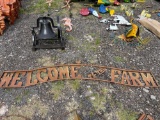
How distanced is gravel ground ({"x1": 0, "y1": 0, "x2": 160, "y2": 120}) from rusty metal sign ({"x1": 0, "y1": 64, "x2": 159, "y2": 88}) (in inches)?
5.8

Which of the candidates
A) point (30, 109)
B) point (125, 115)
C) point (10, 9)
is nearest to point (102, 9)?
point (10, 9)

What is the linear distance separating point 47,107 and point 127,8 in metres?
5.13

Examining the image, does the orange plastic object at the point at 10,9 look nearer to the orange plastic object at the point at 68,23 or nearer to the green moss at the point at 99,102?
the orange plastic object at the point at 68,23

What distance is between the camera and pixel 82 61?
18.2 feet

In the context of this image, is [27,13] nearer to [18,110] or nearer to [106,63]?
[106,63]

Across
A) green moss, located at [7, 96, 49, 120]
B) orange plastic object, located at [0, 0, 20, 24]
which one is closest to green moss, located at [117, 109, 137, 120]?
green moss, located at [7, 96, 49, 120]

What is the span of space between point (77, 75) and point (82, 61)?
546 mm

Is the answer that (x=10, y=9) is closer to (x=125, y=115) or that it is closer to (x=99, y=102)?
(x=99, y=102)

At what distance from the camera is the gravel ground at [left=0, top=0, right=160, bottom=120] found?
14.2 ft

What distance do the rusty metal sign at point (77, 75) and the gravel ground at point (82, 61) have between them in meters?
0.15

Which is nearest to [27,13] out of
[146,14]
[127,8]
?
[127,8]

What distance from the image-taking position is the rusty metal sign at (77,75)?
4965 mm

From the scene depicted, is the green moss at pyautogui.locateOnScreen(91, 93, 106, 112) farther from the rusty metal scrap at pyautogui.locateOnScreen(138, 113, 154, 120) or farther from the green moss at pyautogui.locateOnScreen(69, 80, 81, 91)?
the rusty metal scrap at pyautogui.locateOnScreen(138, 113, 154, 120)

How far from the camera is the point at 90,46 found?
6098mm
